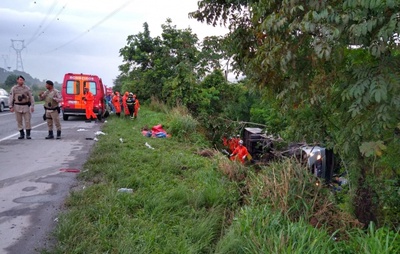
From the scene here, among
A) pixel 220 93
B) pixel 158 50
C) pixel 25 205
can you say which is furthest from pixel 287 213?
pixel 158 50

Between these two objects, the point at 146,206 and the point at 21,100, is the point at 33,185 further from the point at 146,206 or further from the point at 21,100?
the point at 21,100

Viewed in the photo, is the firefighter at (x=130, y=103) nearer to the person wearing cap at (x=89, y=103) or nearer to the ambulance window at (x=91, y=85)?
the person wearing cap at (x=89, y=103)

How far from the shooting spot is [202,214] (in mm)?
5164

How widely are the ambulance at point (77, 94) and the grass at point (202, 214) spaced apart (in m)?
10.3

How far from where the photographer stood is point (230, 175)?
735 cm

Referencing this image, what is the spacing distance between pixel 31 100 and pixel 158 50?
16722 mm

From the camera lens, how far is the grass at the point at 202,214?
387cm

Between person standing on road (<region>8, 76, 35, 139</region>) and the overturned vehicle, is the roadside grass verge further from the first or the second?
person standing on road (<region>8, 76, 35, 139</region>)

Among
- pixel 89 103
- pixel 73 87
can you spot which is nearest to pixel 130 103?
pixel 89 103

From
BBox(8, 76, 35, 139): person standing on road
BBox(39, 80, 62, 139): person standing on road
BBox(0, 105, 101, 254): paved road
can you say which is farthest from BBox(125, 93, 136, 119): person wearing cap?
BBox(8, 76, 35, 139): person standing on road

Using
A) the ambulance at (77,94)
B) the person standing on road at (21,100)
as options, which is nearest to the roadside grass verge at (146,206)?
the person standing on road at (21,100)

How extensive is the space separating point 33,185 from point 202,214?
297 centimetres

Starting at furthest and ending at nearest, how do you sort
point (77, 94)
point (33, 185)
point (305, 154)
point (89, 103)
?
point (77, 94) < point (89, 103) < point (305, 154) < point (33, 185)

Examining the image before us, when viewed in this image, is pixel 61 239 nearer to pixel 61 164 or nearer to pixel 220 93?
pixel 61 164
